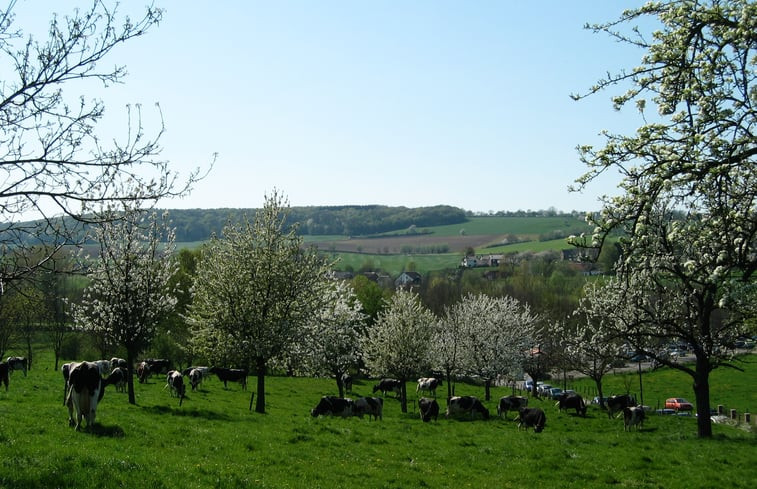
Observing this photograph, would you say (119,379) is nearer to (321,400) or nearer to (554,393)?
(321,400)

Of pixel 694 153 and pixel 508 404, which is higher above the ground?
pixel 694 153

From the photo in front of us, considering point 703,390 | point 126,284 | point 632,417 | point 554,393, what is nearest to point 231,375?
point 126,284

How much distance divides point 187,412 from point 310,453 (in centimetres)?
978

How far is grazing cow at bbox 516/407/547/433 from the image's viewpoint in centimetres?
2922

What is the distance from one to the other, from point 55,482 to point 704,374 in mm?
25967

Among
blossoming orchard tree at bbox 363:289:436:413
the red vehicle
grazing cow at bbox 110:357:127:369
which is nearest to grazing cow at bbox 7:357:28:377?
grazing cow at bbox 110:357:127:369

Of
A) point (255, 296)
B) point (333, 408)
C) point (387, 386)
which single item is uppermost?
point (255, 296)

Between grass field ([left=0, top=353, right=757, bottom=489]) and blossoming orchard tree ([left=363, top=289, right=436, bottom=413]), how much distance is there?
12.7m

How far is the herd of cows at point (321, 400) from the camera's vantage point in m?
17.0

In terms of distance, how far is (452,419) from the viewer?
35156 mm

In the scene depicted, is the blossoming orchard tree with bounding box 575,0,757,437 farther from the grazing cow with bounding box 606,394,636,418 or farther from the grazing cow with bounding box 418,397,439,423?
the grazing cow with bounding box 606,394,636,418

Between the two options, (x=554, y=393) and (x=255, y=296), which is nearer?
(x=255, y=296)

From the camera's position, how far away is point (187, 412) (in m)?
25.2

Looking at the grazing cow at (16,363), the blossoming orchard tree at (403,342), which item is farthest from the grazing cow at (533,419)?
the grazing cow at (16,363)
